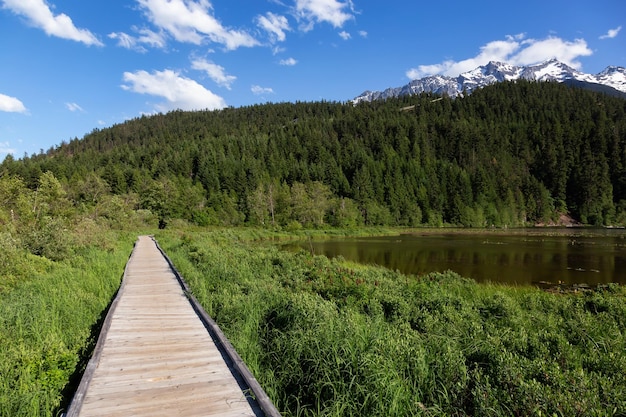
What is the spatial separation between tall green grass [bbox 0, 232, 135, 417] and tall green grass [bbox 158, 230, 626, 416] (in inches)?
115

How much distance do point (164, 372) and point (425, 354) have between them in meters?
4.37

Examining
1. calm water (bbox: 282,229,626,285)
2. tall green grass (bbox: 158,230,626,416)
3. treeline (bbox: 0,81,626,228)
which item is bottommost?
calm water (bbox: 282,229,626,285)

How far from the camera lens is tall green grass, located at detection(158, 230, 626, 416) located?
4699 mm

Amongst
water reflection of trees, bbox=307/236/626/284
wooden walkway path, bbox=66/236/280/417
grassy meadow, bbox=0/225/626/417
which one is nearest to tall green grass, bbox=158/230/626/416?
grassy meadow, bbox=0/225/626/417

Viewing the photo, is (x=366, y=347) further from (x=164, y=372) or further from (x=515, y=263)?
(x=515, y=263)

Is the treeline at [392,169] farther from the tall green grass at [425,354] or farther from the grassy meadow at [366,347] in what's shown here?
the tall green grass at [425,354]

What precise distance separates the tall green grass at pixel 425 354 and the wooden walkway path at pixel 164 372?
2.09 feet

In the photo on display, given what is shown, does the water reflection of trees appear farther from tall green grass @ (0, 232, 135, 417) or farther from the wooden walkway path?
tall green grass @ (0, 232, 135, 417)

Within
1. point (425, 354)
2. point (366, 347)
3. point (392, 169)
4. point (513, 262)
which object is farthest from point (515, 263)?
point (392, 169)

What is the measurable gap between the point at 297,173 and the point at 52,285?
311ft

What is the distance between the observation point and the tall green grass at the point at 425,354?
4.70 meters

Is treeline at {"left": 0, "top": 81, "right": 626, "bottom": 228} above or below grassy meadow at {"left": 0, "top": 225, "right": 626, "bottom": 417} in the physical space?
above

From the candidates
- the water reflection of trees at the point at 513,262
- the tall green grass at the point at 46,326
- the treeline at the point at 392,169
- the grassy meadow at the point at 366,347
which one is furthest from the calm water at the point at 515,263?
the treeline at the point at 392,169

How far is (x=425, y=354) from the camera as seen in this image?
5.95 meters
